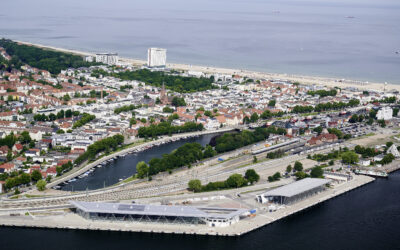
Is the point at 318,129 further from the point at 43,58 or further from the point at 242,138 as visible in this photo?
the point at 43,58

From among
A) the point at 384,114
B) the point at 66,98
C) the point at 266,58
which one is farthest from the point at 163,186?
the point at 266,58

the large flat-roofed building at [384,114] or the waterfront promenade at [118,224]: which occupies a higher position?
the large flat-roofed building at [384,114]

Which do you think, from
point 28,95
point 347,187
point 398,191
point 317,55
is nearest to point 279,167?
point 347,187

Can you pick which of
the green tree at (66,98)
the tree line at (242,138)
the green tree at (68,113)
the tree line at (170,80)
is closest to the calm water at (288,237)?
the tree line at (242,138)

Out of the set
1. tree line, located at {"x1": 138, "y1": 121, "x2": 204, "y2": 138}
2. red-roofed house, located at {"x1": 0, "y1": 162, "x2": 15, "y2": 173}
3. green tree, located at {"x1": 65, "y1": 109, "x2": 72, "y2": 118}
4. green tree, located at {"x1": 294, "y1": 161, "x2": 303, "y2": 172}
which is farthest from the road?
green tree, located at {"x1": 65, "y1": 109, "x2": 72, "y2": 118}

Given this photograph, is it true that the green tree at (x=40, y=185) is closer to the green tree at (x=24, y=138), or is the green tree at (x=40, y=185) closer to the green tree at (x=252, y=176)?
the green tree at (x=24, y=138)

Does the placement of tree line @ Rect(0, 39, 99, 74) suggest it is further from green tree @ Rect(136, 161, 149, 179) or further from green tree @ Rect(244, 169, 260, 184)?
green tree @ Rect(244, 169, 260, 184)

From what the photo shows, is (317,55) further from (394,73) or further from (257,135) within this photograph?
(257,135)
